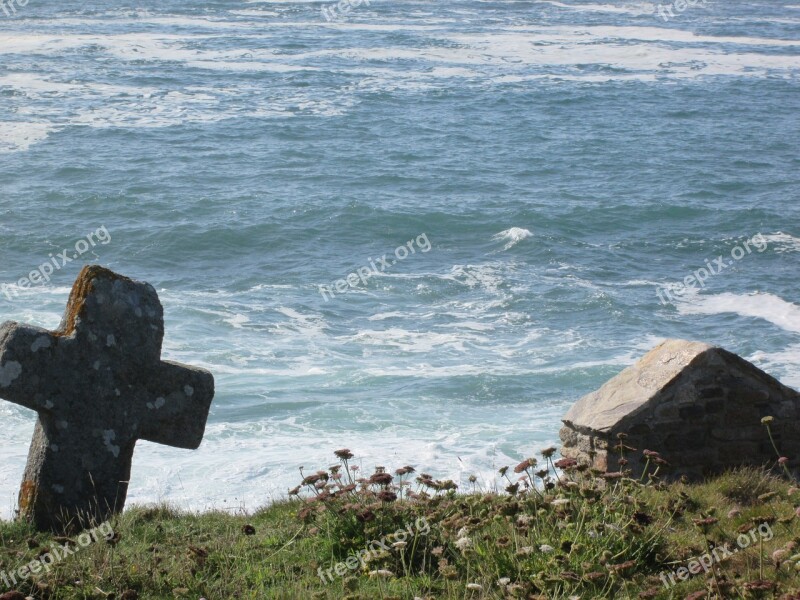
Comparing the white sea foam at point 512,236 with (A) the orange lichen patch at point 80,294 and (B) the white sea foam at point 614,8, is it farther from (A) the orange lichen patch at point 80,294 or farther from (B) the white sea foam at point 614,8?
(B) the white sea foam at point 614,8

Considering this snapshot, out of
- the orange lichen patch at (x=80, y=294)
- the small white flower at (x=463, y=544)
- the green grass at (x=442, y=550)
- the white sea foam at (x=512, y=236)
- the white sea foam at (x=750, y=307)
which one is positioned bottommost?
the white sea foam at (x=750, y=307)

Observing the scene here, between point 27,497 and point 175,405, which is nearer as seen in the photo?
point 27,497

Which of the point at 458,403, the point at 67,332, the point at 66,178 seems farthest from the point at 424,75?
the point at 67,332

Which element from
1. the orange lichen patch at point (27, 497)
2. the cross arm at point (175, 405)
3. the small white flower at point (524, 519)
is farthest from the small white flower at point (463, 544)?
the orange lichen patch at point (27, 497)

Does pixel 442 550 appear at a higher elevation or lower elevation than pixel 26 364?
lower

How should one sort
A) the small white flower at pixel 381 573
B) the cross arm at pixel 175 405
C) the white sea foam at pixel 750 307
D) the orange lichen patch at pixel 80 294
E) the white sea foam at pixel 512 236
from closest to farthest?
the small white flower at pixel 381 573
the orange lichen patch at pixel 80 294
the cross arm at pixel 175 405
the white sea foam at pixel 750 307
the white sea foam at pixel 512 236

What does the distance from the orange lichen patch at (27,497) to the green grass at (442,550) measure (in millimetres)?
183

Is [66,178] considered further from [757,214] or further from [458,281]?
[757,214]

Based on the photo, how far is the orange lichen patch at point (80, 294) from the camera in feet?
21.2

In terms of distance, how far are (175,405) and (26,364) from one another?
3.12 feet

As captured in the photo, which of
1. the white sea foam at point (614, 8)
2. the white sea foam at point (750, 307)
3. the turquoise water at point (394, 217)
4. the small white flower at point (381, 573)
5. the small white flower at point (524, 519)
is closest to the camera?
the small white flower at point (381, 573)

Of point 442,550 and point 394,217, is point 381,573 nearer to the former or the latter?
point 442,550

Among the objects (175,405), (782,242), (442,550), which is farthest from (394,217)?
(442,550)

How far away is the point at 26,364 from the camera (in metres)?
→ 6.25
